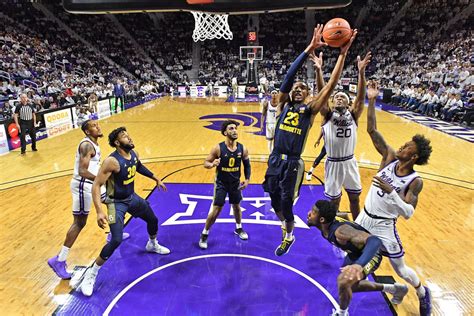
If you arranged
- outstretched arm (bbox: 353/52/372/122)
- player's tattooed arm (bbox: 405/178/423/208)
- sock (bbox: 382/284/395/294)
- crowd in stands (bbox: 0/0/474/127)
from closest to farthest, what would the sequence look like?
player's tattooed arm (bbox: 405/178/423/208) → sock (bbox: 382/284/395/294) → outstretched arm (bbox: 353/52/372/122) → crowd in stands (bbox: 0/0/474/127)

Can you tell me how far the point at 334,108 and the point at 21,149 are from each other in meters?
9.67

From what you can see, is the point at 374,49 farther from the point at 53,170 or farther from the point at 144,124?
the point at 53,170

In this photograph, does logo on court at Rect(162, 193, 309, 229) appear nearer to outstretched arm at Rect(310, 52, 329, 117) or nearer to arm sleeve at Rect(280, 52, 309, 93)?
outstretched arm at Rect(310, 52, 329, 117)

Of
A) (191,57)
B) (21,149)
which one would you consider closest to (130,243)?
(21,149)

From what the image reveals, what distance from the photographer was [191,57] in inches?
1398

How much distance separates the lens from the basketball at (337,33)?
4.19 meters

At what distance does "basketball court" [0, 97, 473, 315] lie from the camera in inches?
158

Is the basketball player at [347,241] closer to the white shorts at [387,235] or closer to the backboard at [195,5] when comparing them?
the white shorts at [387,235]

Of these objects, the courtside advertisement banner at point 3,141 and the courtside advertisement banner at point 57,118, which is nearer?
the courtside advertisement banner at point 3,141

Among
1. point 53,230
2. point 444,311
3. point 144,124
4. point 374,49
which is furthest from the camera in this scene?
point 374,49

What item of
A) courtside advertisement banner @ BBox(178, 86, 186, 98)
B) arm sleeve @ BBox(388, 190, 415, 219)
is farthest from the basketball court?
courtside advertisement banner @ BBox(178, 86, 186, 98)

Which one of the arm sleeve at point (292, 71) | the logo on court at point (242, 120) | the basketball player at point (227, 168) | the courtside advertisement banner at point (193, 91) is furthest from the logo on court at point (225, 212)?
the courtside advertisement banner at point (193, 91)

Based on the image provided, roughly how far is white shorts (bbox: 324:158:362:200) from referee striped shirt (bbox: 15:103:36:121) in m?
9.05

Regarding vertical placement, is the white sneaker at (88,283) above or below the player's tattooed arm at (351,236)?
below
